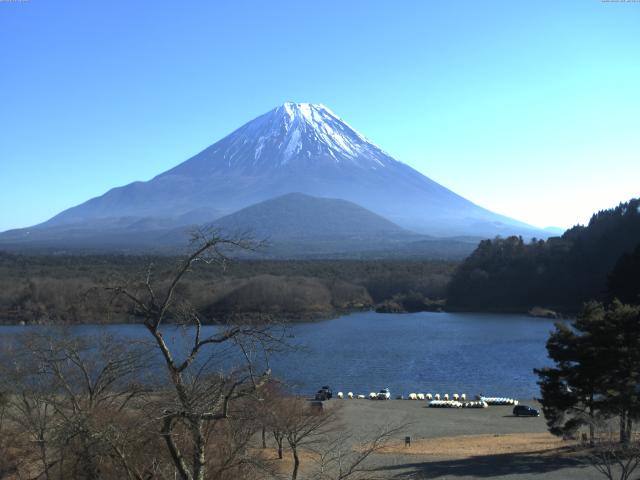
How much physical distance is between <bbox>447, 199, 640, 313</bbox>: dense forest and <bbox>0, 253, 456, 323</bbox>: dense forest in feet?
10.7

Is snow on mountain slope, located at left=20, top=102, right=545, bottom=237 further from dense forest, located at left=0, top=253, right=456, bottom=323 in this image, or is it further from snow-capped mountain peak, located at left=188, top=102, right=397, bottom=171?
dense forest, located at left=0, top=253, right=456, bottom=323

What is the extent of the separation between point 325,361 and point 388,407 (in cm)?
758

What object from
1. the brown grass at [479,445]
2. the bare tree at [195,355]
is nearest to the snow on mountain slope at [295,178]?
the brown grass at [479,445]

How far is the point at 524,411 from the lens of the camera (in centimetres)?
1758

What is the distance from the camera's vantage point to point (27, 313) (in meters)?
34.8

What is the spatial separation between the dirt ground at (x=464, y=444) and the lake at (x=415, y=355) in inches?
80.9

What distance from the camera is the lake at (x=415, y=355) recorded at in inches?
873

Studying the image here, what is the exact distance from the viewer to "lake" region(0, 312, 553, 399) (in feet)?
72.7

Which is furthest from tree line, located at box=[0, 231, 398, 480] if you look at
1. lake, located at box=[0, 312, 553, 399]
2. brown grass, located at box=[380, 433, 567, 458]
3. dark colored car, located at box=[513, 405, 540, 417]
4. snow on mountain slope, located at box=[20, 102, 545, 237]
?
snow on mountain slope, located at box=[20, 102, 545, 237]

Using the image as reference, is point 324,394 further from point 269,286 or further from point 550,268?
point 550,268

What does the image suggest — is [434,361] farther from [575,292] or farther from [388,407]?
[575,292]

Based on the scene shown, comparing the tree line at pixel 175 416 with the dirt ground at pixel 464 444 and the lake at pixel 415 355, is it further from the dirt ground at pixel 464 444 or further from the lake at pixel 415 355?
the lake at pixel 415 355

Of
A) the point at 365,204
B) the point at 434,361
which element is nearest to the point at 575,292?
the point at 434,361

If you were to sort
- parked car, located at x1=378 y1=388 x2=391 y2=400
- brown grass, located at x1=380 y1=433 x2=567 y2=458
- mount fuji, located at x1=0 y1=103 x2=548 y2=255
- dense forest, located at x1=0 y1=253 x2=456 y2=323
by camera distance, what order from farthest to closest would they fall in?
1. mount fuji, located at x1=0 y1=103 x2=548 y2=255
2. dense forest, located at x1=0 y1=253 x2=456 y2=323
3. parked car, located at x1=378 y1=388 x2=391 y2=400
4. brown grass, located at x1=380 y1=433 x2=567 y2=458
